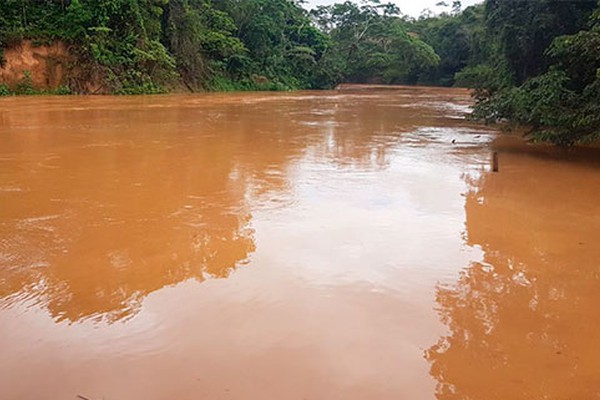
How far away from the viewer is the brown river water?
2.84 meters

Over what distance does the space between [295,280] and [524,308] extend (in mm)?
1723

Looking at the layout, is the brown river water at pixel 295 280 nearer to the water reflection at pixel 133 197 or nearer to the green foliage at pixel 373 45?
the water reflection at pixel 133 197

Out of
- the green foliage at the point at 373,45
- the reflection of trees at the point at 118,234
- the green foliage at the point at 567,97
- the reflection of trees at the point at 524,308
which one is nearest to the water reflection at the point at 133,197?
the reflection of trees at the point at 118,234

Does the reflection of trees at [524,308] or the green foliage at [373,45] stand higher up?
the green foliage at [373,45]

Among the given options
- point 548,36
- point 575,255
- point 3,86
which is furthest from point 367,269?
point 3,86

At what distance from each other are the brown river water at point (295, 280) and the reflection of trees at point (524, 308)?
2cm

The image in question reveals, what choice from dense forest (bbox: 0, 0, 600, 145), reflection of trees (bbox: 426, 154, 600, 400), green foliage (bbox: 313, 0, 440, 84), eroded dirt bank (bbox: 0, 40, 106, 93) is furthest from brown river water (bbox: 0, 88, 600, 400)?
green foliage (bbox: 313, 0, 440, 84)

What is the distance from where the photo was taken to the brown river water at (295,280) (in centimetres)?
284

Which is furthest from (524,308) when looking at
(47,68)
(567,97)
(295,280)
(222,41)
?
(222,41)

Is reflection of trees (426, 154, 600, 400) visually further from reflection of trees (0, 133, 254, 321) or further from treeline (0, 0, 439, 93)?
treeline (0, 0, 439, 93)

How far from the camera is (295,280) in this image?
4129 mm

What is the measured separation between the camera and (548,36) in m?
11.6

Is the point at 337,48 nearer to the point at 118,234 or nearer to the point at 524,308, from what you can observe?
the point at 118,234

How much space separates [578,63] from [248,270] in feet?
26.7
